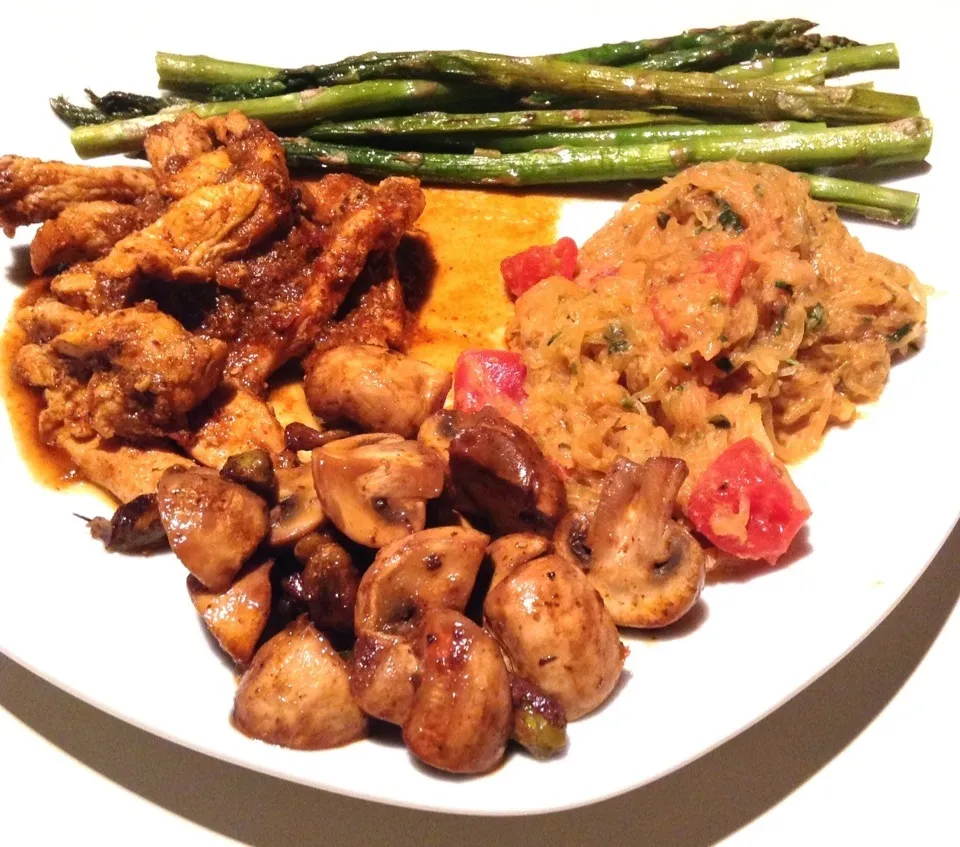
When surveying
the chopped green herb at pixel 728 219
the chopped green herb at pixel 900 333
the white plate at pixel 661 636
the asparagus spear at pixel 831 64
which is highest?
the asparagus spear at pixel 831 64

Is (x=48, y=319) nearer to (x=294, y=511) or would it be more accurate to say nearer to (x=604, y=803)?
(x=294, y=511)

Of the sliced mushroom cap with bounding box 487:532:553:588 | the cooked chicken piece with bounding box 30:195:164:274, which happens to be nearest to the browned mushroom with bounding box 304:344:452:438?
the sliced mushroom cap with bounding box 487:532:553:588

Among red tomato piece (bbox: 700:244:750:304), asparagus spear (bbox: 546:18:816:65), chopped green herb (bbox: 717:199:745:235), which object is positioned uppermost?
asparagus spear (bbox: 546:18:816:65)

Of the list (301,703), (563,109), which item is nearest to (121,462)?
(301,703)

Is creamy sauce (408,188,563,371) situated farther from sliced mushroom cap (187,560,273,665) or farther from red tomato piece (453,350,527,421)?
sliced mushroom cap (187,560,273,665)

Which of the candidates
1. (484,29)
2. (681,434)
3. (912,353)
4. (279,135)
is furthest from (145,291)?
(912,353)

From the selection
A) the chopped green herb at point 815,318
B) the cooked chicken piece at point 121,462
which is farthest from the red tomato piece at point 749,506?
the cooked chicken piece at point 121,462

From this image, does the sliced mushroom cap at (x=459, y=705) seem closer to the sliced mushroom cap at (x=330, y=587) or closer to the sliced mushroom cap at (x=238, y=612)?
the sliced mushroom cap at (x=330, y=587)
